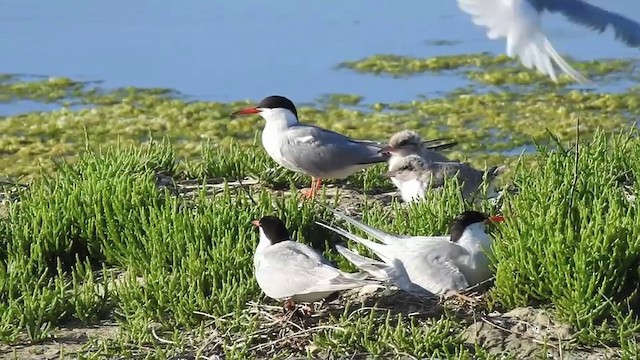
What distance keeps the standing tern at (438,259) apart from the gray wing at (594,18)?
0.81 m

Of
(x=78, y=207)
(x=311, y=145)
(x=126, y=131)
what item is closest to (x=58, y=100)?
(x=126, y=131)

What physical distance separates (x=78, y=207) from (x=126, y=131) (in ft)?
12.3

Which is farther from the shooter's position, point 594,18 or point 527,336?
point 594,18

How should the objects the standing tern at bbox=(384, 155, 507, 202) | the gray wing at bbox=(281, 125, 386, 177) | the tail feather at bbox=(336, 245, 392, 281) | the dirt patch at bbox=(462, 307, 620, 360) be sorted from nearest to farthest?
the dirt patch at bbox=(462, 307, 620, 360) < the tail feather at bbox=(336, 245, 392, 281) < the standing tern at bbox=(384, 155, 507, 202) < the gray wing at bbox=(281, 125, 386, 177)

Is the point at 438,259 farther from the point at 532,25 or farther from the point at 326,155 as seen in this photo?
the point at 326,155

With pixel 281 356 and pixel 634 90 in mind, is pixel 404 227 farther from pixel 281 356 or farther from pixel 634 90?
pixel 634 90

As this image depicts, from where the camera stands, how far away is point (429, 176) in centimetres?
Answer: 562

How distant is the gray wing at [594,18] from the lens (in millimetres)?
4344

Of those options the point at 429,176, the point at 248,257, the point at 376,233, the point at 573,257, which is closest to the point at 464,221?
the point at 376,233

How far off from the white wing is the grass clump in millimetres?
523

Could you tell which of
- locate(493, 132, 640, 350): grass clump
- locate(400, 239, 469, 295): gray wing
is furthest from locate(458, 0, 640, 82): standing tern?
locate(400, 239, 469, 295): gray wing

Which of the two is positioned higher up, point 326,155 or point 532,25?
point 532,25

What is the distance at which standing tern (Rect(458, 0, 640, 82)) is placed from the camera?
4062 millimetres

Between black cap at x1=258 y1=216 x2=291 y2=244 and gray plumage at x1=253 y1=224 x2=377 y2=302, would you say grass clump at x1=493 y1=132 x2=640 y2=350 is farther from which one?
black cap at x1=258 y1=216 x2=291 y2=244
